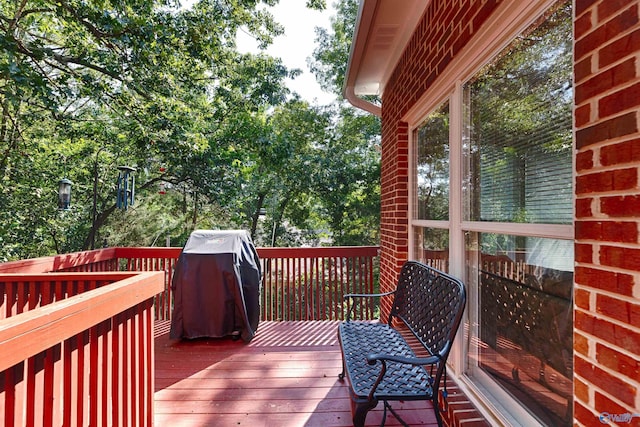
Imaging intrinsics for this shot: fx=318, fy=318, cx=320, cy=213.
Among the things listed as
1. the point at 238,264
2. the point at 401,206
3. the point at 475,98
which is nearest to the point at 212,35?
the point at 238,264

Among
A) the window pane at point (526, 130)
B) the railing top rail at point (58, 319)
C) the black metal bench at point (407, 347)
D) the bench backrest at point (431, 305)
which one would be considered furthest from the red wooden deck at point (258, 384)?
the window pane at point (526, 130)

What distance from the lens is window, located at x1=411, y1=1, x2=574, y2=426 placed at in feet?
3.75

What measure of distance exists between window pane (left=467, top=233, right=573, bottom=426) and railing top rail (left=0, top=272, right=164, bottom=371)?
68.8 inches

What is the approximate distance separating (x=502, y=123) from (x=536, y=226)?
0.54 m

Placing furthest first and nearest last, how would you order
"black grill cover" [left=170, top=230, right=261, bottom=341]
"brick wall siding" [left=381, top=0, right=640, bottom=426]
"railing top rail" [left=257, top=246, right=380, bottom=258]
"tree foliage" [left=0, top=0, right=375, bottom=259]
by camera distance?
1. "tree foliage" [left=0, top=0, right=375, bottom=259]
2. "railing top rail" [left=257, top=246, right=380, bottom=258]
3. "black grill cover" [left=170, top=230, right=261, bottom=341]
4. "brick wall siding" [left=381, top=0, right=640, bottom=426]

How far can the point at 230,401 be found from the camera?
86.8 inches

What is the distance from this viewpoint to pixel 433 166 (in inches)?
94.2

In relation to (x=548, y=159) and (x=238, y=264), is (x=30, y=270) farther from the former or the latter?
(x=548, y=159)

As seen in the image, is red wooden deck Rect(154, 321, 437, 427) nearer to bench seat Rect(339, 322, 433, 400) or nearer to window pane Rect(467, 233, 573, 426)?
bench seat Rect(339, 322, 433, 400)

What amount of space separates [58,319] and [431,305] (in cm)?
182

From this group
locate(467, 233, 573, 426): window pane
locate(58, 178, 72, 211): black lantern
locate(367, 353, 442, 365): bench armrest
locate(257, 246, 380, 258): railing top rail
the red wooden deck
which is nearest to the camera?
locate(467, 233, 573, 426): window pane

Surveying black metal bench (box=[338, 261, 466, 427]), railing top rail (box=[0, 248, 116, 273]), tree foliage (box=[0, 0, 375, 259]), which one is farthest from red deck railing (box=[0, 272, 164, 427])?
tree foliage (box=[0, 0, 375, 259])

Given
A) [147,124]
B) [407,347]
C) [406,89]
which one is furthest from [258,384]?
[147,124]

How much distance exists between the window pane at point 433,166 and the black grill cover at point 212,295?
184 cm
